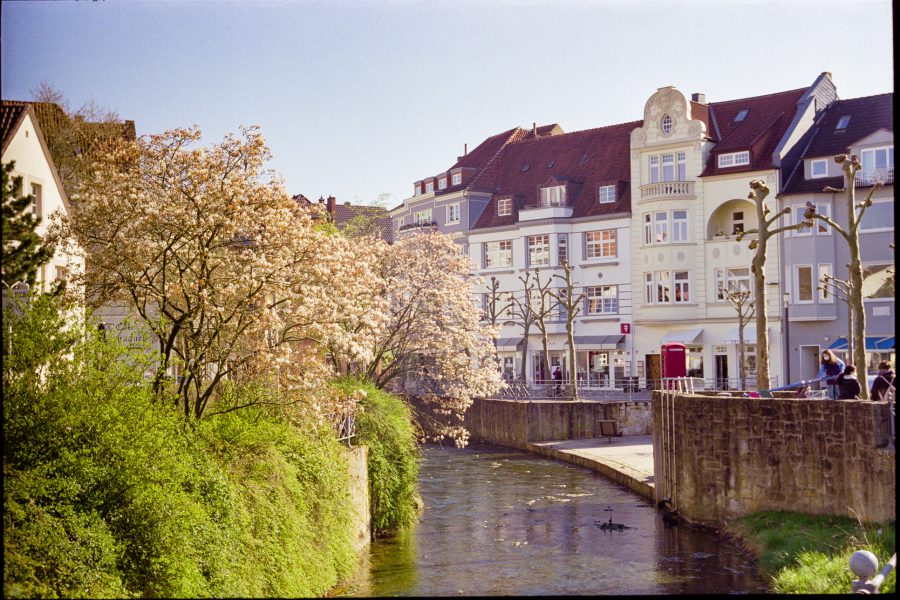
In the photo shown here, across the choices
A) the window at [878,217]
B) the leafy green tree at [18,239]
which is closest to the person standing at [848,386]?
the leafy green tree at [18,239]

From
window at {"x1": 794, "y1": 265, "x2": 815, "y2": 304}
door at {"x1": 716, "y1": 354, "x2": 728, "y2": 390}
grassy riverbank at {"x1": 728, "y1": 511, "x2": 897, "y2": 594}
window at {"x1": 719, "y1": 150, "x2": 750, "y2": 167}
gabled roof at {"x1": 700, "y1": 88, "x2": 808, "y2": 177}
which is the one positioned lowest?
grassy riverbank at {"x1": 728, "y1": 511, "x2": 897, "y2": 594}

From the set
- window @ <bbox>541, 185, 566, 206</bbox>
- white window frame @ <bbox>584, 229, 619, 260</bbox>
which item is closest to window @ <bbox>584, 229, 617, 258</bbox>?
white window frame @ <bbox>584, 229, 619, 260</bbox>

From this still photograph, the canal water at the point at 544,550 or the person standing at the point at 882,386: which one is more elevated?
the person standing at the point at 882,386

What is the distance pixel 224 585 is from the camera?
Answer: 1220 cm

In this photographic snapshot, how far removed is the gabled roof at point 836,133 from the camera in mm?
42875

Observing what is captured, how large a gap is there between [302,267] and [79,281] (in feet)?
10.8

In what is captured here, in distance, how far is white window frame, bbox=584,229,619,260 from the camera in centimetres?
5159

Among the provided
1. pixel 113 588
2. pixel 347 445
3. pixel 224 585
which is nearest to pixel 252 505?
pixel 224 585

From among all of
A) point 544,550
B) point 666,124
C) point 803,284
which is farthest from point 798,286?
point 544,550

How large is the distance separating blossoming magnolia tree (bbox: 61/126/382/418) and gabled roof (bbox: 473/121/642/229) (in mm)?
35286

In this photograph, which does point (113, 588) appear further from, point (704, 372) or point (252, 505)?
point (704, 372)

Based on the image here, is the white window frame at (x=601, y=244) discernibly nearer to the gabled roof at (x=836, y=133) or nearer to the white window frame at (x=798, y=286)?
the gabled roof at (x=836, y=133)

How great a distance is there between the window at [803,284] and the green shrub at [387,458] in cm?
2414

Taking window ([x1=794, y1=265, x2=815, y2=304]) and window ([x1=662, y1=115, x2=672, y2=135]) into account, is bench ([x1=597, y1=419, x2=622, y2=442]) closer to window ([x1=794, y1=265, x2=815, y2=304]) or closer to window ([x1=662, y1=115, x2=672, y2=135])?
window ([x1=794, y1=265, x2=815, y2=304])
